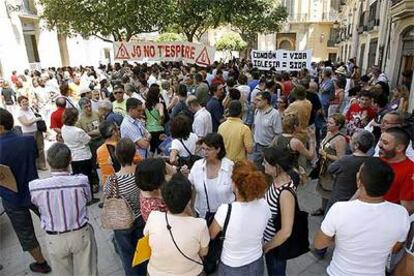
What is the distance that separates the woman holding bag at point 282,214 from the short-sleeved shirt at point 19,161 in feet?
7.65

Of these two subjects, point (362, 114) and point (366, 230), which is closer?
point (366, 230)

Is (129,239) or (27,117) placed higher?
(27,117)

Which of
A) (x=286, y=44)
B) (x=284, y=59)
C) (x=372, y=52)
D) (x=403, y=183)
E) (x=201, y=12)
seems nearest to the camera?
(x=403, y=183)

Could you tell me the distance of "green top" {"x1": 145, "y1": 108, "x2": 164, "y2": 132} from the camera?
5.45 metres

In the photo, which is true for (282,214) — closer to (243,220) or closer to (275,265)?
(243,220)

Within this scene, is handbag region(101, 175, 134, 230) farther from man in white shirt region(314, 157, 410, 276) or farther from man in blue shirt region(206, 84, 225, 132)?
man in blue shirt region(206, 84, 225, 132)

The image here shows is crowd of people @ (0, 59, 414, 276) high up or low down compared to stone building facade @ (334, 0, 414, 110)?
down

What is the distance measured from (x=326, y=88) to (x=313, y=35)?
33969 millimetres

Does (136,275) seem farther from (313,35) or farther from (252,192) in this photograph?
(313,35)

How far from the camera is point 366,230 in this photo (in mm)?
1896

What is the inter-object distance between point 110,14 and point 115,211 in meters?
11.7

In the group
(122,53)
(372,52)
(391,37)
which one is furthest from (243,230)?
(372,52)

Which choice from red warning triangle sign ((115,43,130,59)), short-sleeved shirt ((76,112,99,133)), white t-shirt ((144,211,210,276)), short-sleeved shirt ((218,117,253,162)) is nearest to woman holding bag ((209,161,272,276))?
white t-shirt ((144,211,210,276))

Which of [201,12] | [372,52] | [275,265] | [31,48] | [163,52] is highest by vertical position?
[201,12]
